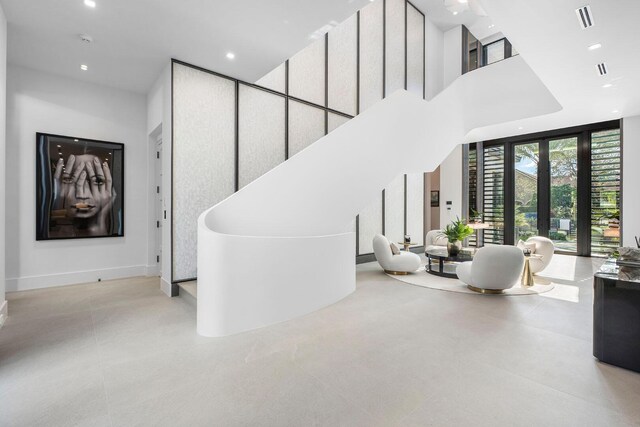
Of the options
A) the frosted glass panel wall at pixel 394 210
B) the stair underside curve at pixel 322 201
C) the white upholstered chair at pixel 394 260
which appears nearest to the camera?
the stair underside curve at pixel 322 201

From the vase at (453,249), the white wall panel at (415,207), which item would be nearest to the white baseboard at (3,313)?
the vase at (453,249)

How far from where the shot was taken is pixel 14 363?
104 inches

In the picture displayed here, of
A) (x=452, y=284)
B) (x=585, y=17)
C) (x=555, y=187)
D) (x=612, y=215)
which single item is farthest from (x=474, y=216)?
(x=585, y=17)

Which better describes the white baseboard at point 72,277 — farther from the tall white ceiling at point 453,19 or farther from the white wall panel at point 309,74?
the tall white ceiling at point 453,19

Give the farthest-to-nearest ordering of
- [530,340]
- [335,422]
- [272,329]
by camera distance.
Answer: [272,329] < [530,340] < [335,422]

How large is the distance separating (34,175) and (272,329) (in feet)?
15.7

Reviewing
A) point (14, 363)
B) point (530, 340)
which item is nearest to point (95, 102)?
point (14, 363)

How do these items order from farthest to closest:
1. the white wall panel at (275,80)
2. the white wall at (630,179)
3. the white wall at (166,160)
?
1. the white wall at (630,179)
2. the white wall panel at (275,80)
3. the white wall at (166,160)

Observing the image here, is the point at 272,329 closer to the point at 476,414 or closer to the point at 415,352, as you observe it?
the point at 415,352

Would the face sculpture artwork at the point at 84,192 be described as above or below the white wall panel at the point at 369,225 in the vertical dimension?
above

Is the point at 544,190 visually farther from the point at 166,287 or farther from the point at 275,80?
the point at 166,287

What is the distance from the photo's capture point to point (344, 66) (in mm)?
7164

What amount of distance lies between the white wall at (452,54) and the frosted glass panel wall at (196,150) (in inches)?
305

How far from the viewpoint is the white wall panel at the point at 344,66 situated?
6961mm
